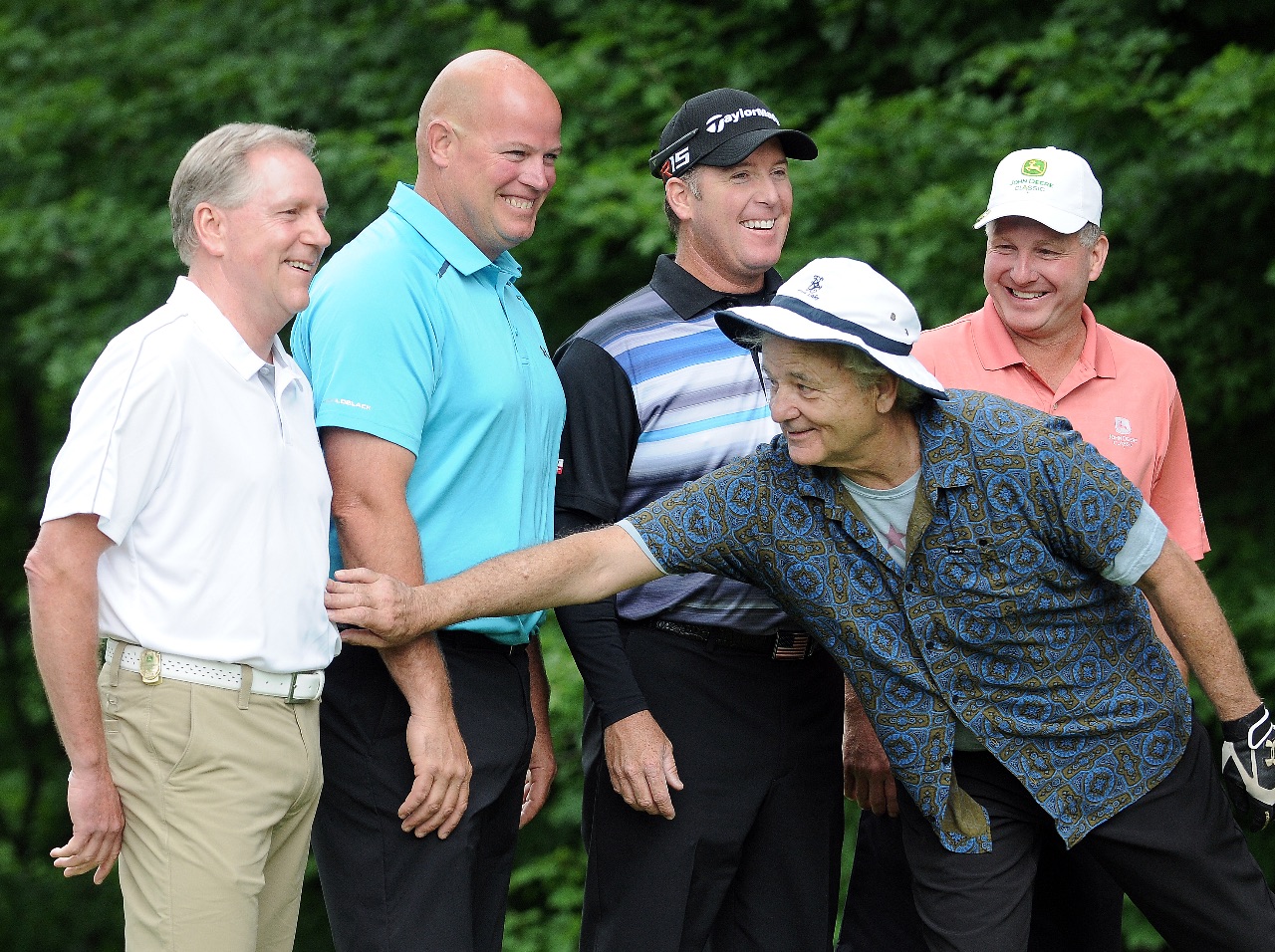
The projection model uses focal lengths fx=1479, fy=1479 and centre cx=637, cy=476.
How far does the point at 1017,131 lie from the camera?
223 inches

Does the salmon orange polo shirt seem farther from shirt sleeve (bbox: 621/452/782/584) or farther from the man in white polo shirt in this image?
the man in white polo shirt

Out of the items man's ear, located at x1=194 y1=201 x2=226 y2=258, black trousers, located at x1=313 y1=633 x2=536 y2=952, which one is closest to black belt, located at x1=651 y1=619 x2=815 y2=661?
black trousers, located at x1=313 y1=633 x2=536 y2=952

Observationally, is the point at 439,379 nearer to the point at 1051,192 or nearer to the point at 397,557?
the point at 397,557

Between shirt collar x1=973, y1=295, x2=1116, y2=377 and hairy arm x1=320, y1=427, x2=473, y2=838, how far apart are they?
4.47 ft

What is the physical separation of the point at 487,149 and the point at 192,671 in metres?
1.15

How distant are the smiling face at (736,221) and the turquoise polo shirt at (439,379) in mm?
546

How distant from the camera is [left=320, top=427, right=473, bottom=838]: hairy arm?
2549 mm

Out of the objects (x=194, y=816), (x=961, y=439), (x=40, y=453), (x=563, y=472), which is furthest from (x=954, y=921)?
(x=40, y=453)

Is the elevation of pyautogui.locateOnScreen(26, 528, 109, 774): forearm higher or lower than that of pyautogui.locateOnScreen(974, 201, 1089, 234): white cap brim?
lower

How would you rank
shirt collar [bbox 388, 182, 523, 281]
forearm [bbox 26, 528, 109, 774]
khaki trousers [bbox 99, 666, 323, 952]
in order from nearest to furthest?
forearm [bbox 26, 528, 109, 774] < khaki trousers [bbox 99, 666, 323, 952] < shirt collar [bbox 388, 182, 523, 281]

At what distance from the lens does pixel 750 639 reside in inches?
121

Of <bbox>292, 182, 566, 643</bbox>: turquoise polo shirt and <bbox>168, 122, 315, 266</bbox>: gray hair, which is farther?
<bbox>292, 182, 566, 643</bbox>: turquoise polo shirt

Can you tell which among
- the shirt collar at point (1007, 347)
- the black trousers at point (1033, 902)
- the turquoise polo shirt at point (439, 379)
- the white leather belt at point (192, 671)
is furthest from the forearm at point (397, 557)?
the shirt collar at point (1007, 347)

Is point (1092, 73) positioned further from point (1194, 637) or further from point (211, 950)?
point (211, 950)
